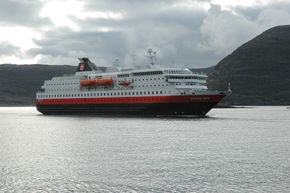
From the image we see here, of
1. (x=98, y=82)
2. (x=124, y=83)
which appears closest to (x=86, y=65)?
(x=98, y=82)

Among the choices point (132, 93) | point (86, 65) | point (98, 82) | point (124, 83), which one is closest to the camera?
point (132, 93)

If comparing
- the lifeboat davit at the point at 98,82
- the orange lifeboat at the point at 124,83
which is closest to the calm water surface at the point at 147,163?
the orange lifeboat at the point at 124,83

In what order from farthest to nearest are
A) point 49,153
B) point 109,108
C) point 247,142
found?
point 109,108 → point 247,142 → point 49,153

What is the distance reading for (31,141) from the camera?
5338cm

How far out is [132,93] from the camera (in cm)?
9069

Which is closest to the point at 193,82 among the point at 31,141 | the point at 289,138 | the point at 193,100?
the point at 193,100

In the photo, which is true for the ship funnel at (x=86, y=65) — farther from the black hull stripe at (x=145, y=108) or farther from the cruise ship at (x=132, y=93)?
the black hull stripe at (x=145, y=108)

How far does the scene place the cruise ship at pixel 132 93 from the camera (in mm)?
83812

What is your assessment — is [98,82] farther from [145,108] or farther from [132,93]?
[145,108]

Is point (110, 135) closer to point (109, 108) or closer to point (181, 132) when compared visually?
point (181, 132)

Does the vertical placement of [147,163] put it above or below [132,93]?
below

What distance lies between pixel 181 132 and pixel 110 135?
30.6 feet

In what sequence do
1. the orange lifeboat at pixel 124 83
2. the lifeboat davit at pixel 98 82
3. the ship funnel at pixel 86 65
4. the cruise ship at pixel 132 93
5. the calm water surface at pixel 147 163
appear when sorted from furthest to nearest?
the ship funnel at pixel 86 65 < the lifeboat davit at pixel 98 82 < the orange lifeboat at pixel 124 83 < the cruise ship at pixel 132 93 < the calm water surface at pixel 147 163

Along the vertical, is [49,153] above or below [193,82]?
below
